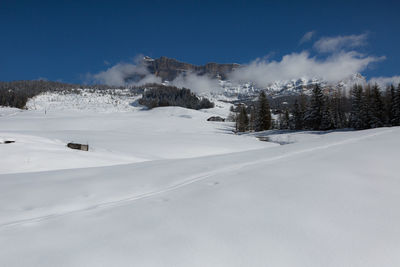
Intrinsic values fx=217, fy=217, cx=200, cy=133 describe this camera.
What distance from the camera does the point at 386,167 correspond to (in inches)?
204

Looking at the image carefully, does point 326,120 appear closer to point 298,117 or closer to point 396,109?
point 298,117

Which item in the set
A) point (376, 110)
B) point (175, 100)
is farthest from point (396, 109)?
point (175, 100)

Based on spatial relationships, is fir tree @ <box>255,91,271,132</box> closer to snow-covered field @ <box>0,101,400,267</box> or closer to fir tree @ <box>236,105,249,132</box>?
fir tree @ <box>236,105,249,132</box>

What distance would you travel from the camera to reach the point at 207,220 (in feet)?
9.62

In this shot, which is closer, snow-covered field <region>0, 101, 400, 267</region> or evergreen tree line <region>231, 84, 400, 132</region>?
snow-covered field <region>0, 101, 400, 267</region>

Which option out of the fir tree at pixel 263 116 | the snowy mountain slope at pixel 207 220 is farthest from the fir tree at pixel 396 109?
the snowy mountain slope at pixel 207 220

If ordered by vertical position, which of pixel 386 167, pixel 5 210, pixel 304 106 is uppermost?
pixel 304 106

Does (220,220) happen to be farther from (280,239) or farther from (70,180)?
(70,180)

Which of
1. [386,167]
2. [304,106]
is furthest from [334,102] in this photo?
[386,167]

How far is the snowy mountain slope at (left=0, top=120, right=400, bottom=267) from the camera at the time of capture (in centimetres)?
222

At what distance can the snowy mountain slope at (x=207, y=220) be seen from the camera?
7.28 feet

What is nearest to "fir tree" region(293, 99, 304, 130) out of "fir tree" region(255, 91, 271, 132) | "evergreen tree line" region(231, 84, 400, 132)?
"evergreen tree line" region(231, 84, 400, 132)

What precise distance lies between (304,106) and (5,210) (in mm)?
57134

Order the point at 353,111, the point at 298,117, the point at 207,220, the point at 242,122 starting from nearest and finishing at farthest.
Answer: the point at 207,220
the point at 353,111
the point at 298,117
the point at 242,122
